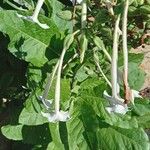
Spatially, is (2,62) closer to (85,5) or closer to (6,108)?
(6,108)

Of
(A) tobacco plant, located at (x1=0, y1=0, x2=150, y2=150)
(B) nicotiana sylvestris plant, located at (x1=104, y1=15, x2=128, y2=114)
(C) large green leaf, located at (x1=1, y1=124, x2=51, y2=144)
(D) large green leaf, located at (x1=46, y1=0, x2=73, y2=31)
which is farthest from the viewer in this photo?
(C) large green leaf, located at (x1=1, y1=124, x2=51, y2=144)

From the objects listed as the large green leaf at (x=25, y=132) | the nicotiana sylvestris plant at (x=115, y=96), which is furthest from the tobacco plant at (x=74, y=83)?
the nicotiana sylvestris plant at (x=115, y=96)

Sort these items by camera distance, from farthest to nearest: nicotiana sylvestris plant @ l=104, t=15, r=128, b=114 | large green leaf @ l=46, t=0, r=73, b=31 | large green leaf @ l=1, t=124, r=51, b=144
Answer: large green leaf @ l=1, t=124, r=51, b=144, large green leaf @ l=46, t=0, r=73, b=31, nicotiana sylvestris plant @ l=104, t=15, r=128, b=114

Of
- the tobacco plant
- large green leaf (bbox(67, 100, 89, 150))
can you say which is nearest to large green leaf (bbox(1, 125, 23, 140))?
the tobacco plant

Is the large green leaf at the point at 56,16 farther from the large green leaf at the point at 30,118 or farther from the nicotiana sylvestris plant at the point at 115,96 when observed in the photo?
the nicotiana sylvestris plant at the point at 115,96

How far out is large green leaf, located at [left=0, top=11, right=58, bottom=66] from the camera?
177 cm

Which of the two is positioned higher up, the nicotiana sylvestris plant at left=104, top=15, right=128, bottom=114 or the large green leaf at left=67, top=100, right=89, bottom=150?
the nicotiana sylvestris plant at left=104, top=15, right=128, bottom=114

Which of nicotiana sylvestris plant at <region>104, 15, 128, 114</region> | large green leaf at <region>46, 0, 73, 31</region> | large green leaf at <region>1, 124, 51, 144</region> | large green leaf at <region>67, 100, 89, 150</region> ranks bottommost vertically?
large green leaf at <region>1, 124, 51, 144</region>

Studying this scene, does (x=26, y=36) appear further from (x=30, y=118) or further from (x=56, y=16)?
(x=30, y=118)

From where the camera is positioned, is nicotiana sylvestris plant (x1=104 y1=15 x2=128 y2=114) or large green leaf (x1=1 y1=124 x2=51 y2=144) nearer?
nicotiana sylvestris plant (x1=104 y1=15 x2=128 y2=114)

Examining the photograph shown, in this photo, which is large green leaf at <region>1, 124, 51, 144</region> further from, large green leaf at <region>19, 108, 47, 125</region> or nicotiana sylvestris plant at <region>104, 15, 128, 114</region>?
nicotiana sylvestris plant at <region>104, 15, 128, 114</region>

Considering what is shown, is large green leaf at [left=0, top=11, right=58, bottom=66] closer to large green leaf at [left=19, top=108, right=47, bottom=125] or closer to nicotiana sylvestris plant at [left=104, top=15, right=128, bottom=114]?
large green leaf at [left=19, top=108, right=47, bottom=125]

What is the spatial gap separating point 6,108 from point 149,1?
107 cm

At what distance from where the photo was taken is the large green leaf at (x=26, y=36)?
177cm
